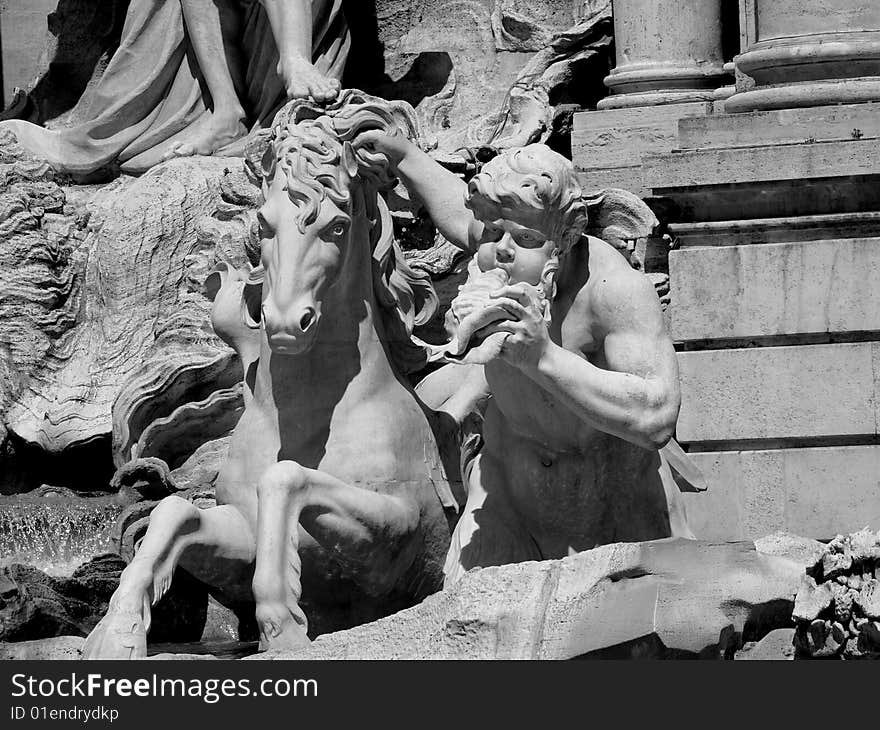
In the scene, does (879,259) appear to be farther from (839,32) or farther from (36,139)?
(36,139)

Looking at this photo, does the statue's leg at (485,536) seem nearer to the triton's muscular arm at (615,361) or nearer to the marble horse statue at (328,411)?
the marble horse statue at (328,411)

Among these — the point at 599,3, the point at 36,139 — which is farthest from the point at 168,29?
the point at 599,3

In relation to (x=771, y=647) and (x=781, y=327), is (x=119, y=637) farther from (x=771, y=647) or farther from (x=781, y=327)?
(x=781, y=327)

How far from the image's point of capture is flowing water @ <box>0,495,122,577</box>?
11.1 meters

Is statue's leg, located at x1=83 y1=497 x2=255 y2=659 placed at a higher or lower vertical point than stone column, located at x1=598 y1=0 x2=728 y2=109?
lower

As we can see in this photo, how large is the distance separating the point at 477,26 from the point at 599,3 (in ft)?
2.79

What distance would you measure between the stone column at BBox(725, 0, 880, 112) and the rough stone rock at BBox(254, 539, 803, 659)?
3104 millimetres

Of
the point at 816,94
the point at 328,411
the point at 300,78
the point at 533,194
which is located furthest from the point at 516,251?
the point at 300,78

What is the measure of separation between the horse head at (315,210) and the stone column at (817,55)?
1927 millimetres

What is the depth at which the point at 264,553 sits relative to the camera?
8906 millimetres

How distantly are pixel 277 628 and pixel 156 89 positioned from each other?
17.1ft

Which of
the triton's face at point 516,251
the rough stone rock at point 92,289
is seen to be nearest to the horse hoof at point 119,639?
the triton's face at point 516,251

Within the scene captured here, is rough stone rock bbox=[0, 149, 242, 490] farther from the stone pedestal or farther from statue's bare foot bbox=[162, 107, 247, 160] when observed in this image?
the stone pedestal

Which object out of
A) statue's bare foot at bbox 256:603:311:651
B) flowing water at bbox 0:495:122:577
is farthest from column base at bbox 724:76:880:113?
statue's bare foot at bbox 256:603:311:651
